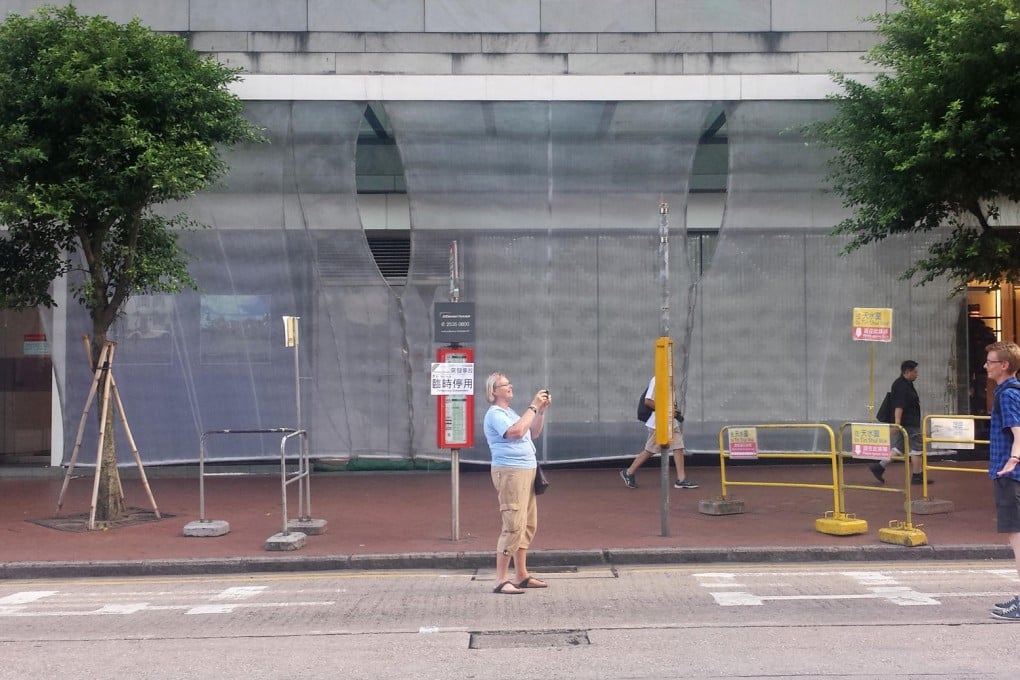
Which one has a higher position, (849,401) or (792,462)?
(849,401)

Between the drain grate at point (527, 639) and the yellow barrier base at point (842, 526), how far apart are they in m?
4.27

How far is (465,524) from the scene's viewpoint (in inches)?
446

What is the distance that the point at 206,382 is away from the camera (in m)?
14.8

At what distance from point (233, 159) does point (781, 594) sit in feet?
32.6

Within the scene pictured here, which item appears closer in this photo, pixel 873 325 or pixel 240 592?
pixel 240 592

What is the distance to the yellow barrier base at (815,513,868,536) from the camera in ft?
33.1

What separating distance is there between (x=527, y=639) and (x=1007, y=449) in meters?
3.38

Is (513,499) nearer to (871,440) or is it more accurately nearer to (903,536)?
(903,536)

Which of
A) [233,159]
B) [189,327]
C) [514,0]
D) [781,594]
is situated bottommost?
[781,594]

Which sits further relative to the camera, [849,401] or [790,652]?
[849,401]

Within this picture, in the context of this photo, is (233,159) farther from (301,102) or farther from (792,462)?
(792,462)

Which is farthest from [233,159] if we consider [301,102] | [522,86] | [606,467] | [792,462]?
[792,462]

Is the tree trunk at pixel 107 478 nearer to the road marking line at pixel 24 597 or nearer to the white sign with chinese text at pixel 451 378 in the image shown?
the road marking line at pixel 24 597

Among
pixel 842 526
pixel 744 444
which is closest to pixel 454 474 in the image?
pixel 744 444
